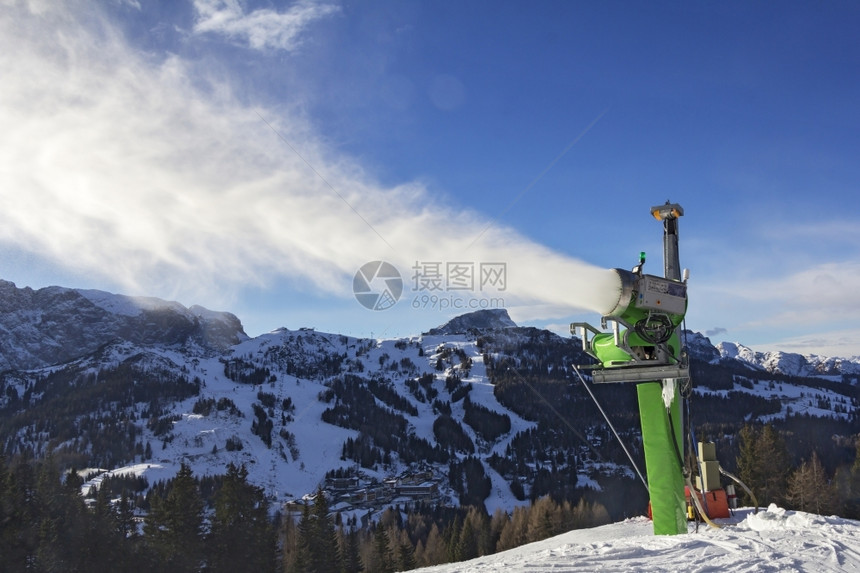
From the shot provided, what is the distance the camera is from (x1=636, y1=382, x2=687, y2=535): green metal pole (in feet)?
46.7

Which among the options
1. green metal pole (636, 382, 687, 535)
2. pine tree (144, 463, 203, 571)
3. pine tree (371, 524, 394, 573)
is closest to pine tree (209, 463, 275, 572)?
pine tree (144, 463, 203, 571)

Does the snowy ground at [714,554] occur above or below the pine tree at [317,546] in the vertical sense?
above

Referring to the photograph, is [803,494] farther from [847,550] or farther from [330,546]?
[847,550]

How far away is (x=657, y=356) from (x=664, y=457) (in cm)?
358

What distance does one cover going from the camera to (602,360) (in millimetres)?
12695

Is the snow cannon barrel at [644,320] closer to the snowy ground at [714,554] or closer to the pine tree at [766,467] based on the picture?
the snowy ground at [714,554]

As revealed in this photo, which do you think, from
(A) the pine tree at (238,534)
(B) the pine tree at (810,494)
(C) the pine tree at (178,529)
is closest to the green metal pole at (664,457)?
A: (C) the pine tree at (178,529)

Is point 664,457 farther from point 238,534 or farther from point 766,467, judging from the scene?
point 766,467

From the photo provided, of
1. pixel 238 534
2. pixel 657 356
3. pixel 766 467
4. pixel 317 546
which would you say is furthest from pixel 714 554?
pixel 766 467

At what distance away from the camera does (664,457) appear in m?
14.3

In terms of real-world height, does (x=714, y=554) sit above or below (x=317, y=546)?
above

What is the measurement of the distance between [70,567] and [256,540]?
12459 millimetres

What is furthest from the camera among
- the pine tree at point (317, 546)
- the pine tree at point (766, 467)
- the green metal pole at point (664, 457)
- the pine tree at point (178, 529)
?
the pine tree at point (766, 467)

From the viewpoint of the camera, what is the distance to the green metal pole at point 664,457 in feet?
46.7
